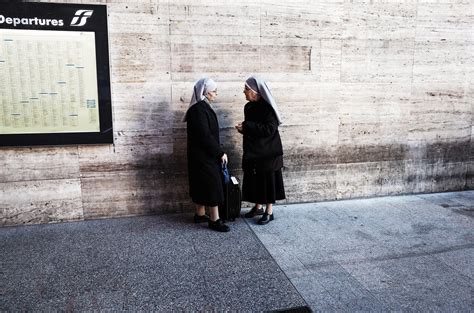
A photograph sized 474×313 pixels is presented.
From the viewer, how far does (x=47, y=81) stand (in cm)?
494

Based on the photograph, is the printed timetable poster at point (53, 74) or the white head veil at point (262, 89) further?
the white head veil at point (262, 89)

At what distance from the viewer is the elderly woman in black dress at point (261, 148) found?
4.91 meters

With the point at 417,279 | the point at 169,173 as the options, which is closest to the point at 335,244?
the point at 417,279

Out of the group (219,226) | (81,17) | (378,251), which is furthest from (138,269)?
(81,17)

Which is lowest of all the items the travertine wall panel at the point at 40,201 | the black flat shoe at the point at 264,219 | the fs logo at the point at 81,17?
the black flat shoe at the point at 264,219

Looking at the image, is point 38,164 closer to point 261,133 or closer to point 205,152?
point 205,152

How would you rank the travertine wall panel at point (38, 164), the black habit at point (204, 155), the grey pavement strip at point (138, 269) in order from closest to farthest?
the grey pavement strip at point (138, 269), the black habit at point (204, 155), the travertine wall panel at point (38, 164)

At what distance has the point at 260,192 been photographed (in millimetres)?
5219

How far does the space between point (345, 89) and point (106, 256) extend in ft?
13.4

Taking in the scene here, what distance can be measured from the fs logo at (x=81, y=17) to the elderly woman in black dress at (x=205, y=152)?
160 cm

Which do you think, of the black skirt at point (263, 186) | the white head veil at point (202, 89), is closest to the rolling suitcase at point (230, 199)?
the black skirt at point (263, 186)

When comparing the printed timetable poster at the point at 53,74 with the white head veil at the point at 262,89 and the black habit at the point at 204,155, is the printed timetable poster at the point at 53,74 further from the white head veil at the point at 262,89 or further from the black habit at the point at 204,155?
the white head veil at the point at 262,89

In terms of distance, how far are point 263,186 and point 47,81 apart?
3.01 metres

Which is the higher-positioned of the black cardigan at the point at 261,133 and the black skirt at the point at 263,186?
the black cardigan at the point at 261,133
